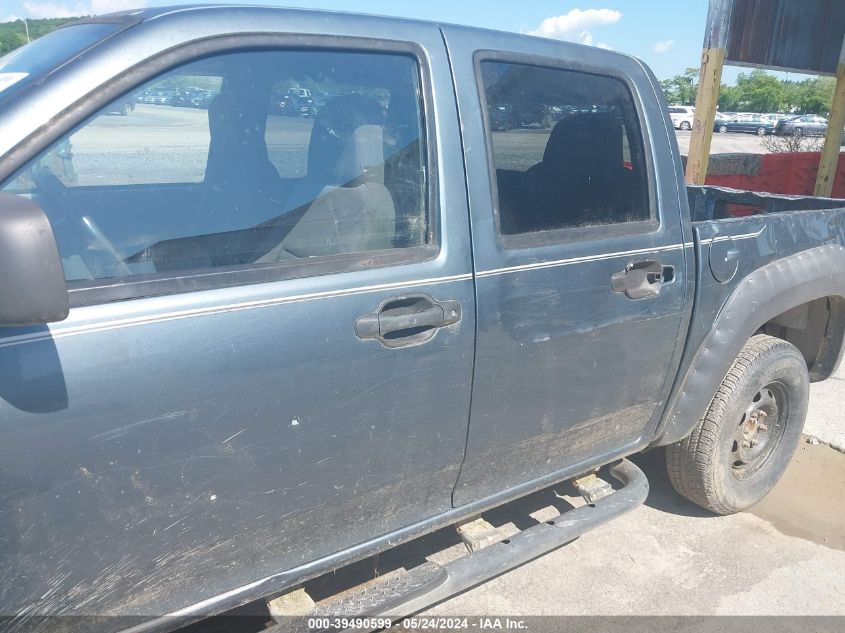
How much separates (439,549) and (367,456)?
52.5 inches

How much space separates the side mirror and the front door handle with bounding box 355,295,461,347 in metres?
0.79

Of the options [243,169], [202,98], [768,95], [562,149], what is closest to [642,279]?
[562,149]

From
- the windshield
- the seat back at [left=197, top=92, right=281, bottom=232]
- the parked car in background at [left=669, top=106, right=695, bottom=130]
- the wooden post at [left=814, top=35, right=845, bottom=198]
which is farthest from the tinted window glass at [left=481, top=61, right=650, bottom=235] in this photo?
the parked car in background at [left=669, top=106, right=695, bottom=130]

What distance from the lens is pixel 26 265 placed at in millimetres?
1435

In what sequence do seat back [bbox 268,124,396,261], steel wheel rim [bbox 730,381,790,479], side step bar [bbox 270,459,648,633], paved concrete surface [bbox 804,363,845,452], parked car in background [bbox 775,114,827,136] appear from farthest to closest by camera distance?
parked car in background [bbox 775,114,827,136], paved concrete surface [bbox 804,363,845,452], steel wheel rim [bbox 730,381,790,479], side step bar [bbox 270,459,648,633], seat back [bbox 268,124,396,261]

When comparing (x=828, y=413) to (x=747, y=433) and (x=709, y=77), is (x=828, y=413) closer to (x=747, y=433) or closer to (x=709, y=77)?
(x=747, y=433)

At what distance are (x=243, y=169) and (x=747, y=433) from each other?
9.12 feet

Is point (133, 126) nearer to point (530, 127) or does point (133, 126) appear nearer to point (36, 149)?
point (36, 149)

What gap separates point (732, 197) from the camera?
4.51 m

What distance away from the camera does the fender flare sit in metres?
3.06

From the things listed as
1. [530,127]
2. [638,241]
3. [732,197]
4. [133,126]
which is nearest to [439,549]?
[638,241]

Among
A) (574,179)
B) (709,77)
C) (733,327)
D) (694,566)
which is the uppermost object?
(709,77)

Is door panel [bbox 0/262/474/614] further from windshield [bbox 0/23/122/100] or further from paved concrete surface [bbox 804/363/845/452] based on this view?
paved concrete surface [bbox 804/363/845/452]

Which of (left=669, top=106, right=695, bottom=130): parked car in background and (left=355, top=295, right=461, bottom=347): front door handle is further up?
(left=669, top=106, right=695, bottom=130): parked car in background
